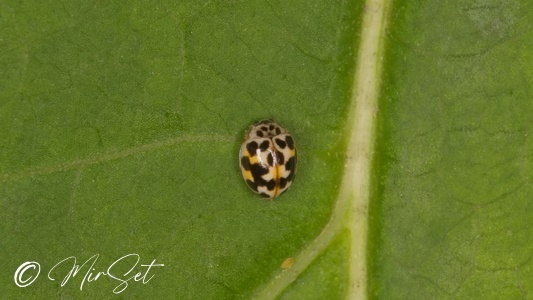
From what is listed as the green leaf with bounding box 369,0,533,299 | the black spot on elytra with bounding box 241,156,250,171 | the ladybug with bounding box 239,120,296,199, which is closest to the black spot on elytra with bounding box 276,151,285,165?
the ladybug with bounding box 239,120,296,199

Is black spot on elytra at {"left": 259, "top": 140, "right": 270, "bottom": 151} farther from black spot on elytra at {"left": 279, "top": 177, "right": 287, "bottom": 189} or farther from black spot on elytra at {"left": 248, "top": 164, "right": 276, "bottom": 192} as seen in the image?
black spot on elytra at {"left": 279, "top": 177, "right": 287, "bottom": 189}

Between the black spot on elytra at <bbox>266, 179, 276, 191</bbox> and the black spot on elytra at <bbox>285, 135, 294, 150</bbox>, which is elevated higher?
the black spot on elytra at <bbox>285, 135, 294, 150</bbox>

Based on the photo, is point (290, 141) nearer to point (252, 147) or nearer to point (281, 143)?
point (281, 143)

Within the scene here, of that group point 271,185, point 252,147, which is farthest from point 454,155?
point 252,147

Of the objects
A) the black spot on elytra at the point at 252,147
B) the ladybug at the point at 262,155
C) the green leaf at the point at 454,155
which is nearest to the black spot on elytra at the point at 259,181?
the ladybug at the point at 262,155

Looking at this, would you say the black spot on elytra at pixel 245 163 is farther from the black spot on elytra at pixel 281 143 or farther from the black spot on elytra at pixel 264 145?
the black spot on elytra at pixel 281 143

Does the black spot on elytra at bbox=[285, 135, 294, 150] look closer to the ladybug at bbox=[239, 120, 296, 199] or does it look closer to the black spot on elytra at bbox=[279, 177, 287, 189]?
the ladybug at bbox=[239, 120, 296, 199]

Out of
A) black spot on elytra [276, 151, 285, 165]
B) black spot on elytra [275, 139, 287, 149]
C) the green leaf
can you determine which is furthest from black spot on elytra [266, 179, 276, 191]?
the green leaf

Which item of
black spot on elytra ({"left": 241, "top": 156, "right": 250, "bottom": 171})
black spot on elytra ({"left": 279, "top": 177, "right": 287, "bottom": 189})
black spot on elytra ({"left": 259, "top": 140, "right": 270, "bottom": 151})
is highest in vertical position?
black spot on elytra ({"left": 259, "top": 140, "right": 270, "bottom": 151})
